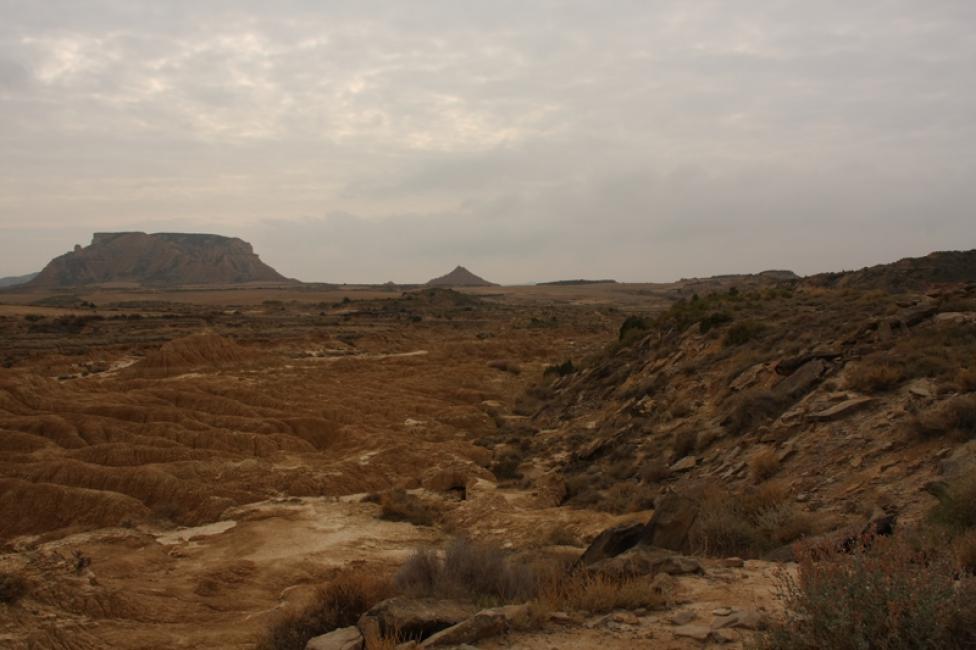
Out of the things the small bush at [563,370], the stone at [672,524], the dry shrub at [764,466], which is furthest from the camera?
the small bush at [563,370]

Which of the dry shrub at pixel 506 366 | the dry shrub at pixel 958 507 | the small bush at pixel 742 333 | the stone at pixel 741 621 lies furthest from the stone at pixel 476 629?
the dry shrub at pixel 506 366

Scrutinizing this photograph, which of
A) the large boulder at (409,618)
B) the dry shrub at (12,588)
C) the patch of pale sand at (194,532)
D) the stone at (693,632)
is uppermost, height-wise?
the stone at (693,632)

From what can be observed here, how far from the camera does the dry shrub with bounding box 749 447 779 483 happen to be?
409 inches

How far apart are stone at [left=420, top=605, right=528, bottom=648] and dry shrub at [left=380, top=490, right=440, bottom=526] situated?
25.0 ft

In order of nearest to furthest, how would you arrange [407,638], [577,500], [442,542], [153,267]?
[407,638] → [442,542] → [577,500] → [153,267]

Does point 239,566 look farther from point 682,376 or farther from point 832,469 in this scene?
point 682,376

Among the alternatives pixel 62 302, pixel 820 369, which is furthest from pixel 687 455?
pixel 62 302

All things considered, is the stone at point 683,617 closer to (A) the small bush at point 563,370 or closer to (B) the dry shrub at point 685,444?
(B) the dry shrub at point 685,444

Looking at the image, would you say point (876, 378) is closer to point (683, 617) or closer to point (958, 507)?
point (958, 507)

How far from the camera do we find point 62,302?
4198 inches

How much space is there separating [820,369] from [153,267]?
21581cm

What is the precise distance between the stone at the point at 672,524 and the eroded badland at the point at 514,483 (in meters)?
0.04

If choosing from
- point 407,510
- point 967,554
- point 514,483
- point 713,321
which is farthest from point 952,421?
point 713,321

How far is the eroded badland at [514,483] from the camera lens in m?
6.70
